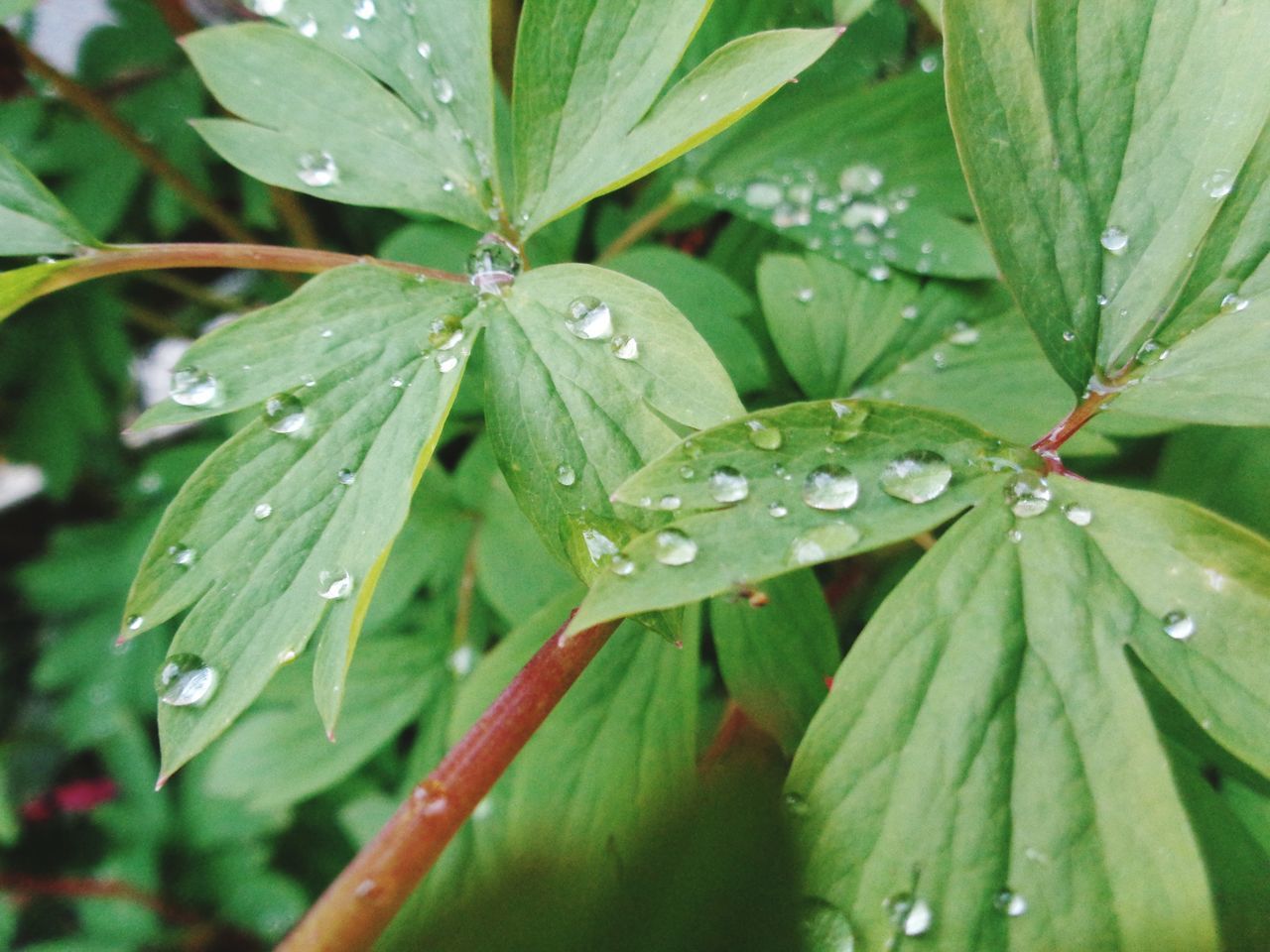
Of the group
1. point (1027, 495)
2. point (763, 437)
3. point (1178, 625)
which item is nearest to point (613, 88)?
point (763, 437)

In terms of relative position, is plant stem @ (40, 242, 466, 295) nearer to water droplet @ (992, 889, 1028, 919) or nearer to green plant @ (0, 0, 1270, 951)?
green plant @ (0, 0, 1270, 951)

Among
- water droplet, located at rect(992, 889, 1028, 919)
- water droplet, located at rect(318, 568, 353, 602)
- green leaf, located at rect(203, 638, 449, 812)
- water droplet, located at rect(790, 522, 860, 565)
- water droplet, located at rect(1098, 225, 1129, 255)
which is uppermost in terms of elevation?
water droplet, located at rect(1098, 225, 1129, 255)

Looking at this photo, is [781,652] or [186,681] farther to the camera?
[781,652]

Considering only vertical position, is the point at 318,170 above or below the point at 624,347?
above

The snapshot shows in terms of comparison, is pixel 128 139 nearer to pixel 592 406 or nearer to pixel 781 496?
pixel 592 406

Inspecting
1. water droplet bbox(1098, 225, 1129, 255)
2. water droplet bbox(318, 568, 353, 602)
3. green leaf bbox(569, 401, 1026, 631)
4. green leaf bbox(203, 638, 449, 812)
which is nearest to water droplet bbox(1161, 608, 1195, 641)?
green leaf bbox(569, 401, 1026, 631)

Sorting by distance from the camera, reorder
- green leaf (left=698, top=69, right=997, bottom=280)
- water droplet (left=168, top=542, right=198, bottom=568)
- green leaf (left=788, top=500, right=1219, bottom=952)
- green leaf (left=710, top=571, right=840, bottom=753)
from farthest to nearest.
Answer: green leaf (left=698, top=69, right=997, bottom=280), green leaf (left=710, top=571, right=840, bottom=753), water droplet (left=168, top=542, right=198, bottom=568), green leaf (left=788, top=500, right=1219, bottom=952)

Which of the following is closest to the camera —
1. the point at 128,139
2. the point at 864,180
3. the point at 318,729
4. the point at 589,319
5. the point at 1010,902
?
the point at 1010,902
